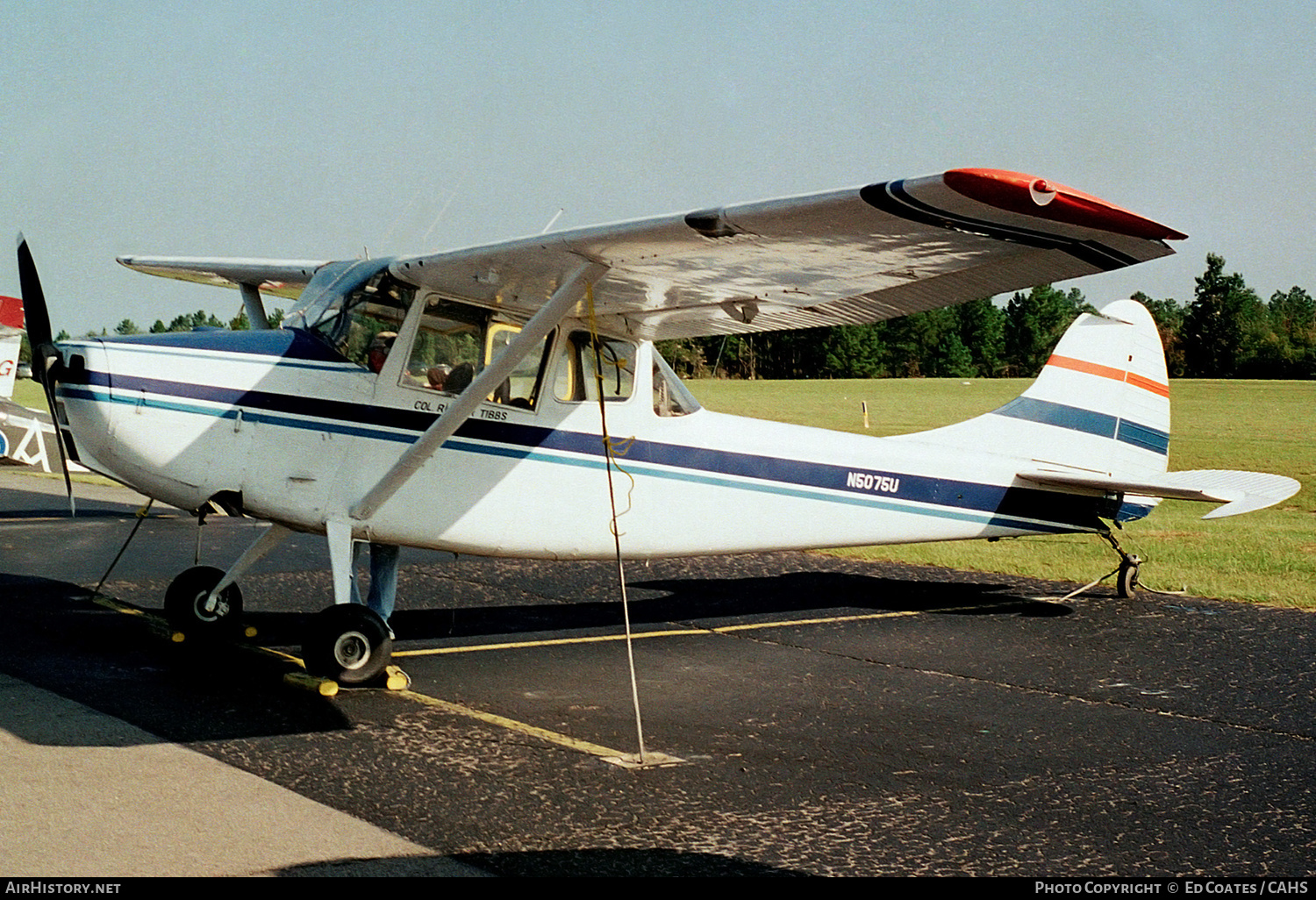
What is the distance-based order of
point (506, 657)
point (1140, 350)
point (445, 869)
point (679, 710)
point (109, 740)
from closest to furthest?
point (445, 869) → point (109, 740) → point (679, 710) → point (506, 657) → point (1140, 350)

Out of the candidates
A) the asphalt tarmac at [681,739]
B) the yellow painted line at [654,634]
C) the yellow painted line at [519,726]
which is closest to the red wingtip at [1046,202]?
the asphalt tarmac at [681,739]

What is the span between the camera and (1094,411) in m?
10.4

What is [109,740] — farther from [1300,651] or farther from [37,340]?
[1300,651]

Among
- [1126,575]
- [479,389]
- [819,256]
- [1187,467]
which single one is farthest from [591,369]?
[1187,467]

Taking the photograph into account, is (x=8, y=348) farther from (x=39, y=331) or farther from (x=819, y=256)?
(x=819, y=256)

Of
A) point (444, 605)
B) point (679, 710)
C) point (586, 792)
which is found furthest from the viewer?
point (444, 605)

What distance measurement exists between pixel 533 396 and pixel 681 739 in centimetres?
257

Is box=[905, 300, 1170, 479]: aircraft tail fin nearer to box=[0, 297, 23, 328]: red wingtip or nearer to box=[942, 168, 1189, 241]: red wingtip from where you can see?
box=[942, 168, 1189, 241]: red wingtip

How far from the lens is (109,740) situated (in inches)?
214

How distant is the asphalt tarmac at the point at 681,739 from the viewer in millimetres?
4277

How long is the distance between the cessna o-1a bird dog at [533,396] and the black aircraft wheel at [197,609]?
0.02 meters

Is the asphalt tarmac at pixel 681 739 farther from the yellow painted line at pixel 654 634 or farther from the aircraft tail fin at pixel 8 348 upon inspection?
the aircraft tail fin at pixel 8 348

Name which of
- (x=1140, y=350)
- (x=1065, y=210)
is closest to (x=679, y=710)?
(x=1065, y=210)

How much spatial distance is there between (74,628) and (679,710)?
14.5 ft
